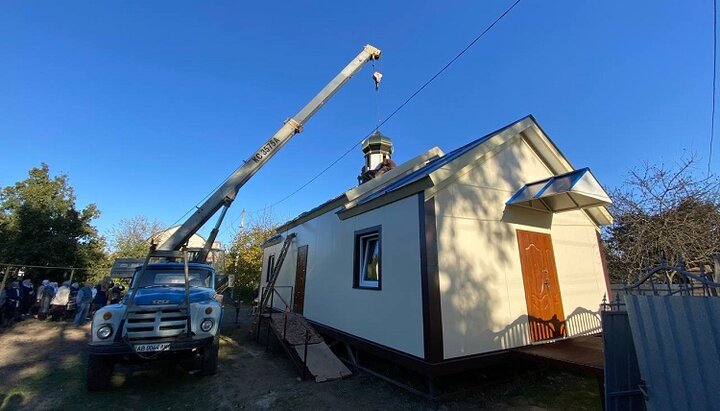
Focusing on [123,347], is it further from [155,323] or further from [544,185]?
[544,185]

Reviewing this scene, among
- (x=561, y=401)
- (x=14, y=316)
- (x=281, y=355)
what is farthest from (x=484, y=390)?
(x=14, y=316)

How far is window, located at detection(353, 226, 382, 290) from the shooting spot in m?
7.33

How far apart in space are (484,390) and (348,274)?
12.2 feet

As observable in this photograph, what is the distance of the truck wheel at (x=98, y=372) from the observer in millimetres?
5672

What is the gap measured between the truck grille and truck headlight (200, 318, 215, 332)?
11.5 inches

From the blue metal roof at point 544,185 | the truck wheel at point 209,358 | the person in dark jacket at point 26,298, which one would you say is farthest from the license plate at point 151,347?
the person in dark jacket at point 26,298

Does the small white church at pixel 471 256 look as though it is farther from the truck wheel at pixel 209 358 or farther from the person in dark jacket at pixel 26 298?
the person in dark jacket at pixel 26 298

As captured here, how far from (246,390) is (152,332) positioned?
6.45 feet

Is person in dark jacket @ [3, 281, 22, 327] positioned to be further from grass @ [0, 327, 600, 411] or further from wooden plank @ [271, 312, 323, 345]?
wooden plank @ [271, 312, 323, 345]

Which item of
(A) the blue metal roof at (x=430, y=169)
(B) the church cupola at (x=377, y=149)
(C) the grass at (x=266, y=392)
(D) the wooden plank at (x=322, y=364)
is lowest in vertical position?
(C) the grass at (x=266, y=392)

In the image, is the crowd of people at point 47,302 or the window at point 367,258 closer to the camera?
the window at point 367,258

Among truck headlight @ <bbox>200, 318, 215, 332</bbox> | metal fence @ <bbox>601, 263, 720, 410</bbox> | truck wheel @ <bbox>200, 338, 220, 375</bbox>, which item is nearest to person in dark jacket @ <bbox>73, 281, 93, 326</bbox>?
truck wheel @ <bbox>200, 338, 220, 375</bbox>

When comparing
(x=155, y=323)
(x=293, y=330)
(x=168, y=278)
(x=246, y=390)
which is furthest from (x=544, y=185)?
(x=168, y=278)

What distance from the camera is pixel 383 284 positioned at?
22.0ft
